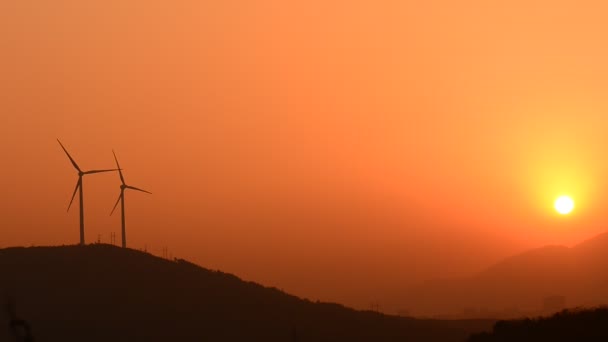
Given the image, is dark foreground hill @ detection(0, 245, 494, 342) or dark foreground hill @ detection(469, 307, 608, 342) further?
dark foreground hill @ detection(0, 245, 494, 342)

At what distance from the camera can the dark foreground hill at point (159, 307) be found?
77438 mm

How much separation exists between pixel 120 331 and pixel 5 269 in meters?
17.3

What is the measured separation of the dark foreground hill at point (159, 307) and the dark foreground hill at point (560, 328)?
2612 centimetres

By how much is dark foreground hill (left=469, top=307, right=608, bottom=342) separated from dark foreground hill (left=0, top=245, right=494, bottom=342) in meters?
26.1

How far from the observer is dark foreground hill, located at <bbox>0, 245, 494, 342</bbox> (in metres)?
77.4

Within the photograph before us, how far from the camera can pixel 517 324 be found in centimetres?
5166

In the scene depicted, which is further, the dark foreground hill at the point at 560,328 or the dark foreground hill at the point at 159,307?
the dark foreground hill at the point at 159,307

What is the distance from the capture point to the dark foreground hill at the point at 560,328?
145ft

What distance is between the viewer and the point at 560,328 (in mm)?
46469

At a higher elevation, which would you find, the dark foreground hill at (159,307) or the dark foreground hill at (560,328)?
the dark foreground hill at (159,307)

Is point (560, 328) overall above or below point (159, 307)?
below

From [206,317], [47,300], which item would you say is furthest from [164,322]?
[47,300]

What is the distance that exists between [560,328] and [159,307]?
4587 cm

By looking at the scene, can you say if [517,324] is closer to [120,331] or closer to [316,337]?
[316,337]
